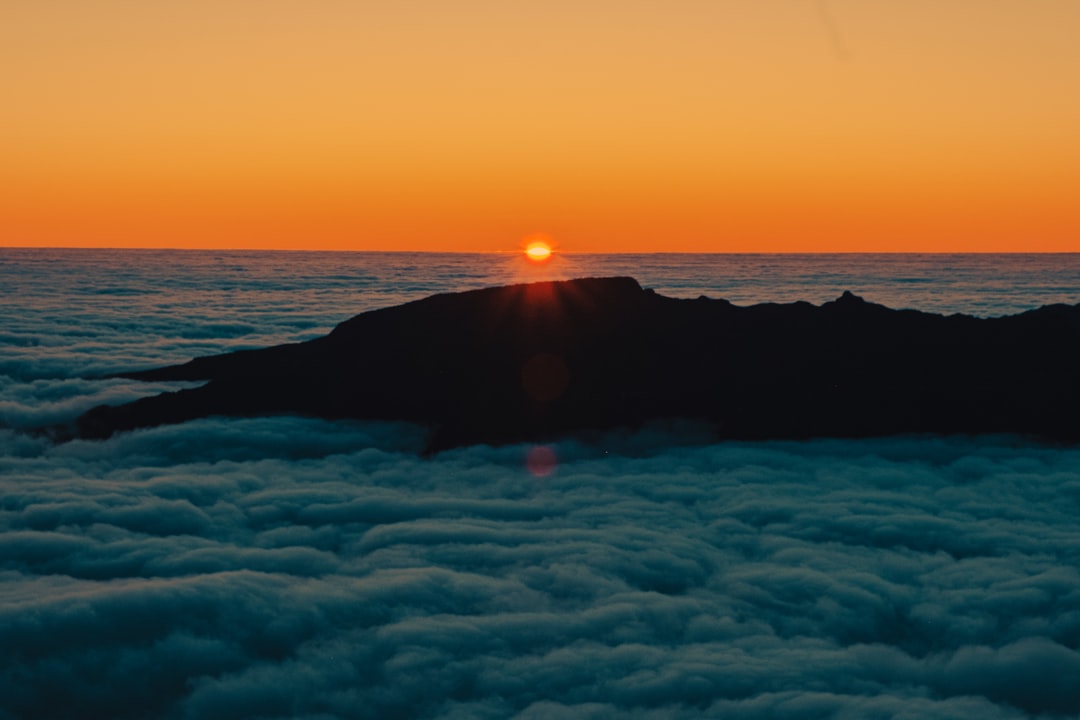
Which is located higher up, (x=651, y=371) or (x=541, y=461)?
(x=651, y=371)

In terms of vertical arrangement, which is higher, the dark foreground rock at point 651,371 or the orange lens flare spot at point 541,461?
the dark foreground rock at point 651,371

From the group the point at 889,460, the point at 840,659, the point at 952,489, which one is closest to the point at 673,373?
the point at 889,460

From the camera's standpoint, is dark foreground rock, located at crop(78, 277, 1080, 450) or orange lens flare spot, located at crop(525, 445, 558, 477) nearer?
orange lens flare spot, located at crop(525, 445, 558, 477)

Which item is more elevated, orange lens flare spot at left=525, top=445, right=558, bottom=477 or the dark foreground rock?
the dark foreground rock

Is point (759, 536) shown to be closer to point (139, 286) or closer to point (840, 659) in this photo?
point (840, 659)

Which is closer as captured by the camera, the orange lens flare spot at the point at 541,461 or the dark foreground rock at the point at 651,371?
the orange lens flare spot at the point at 541,461

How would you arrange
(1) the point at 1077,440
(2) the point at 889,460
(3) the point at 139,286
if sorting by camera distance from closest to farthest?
(2) the point at 889,460 < (1) the point at 1077,440 < (3) the point at 139,286

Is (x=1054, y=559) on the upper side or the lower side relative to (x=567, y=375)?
lower

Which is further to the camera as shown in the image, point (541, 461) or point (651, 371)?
point (651, 371)
